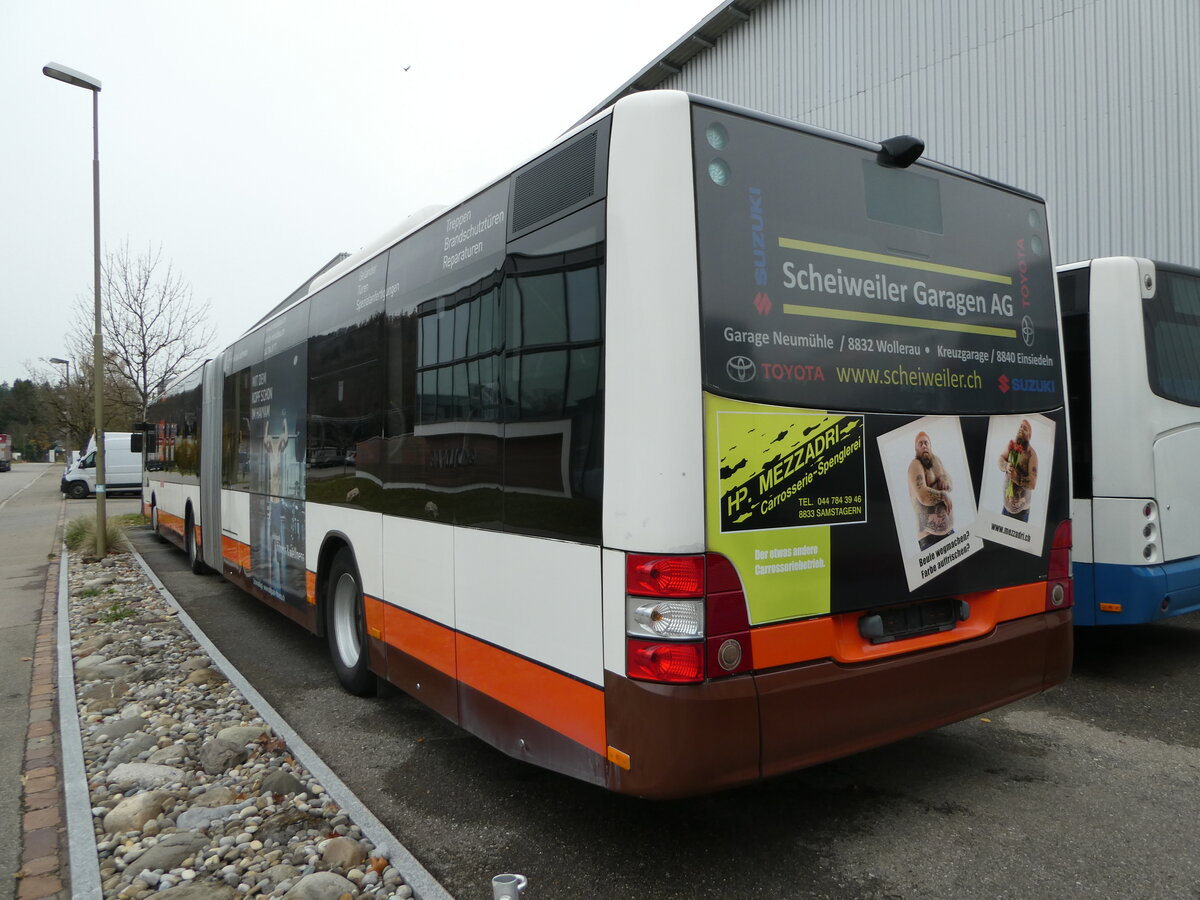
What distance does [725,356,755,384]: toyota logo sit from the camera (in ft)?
9.89

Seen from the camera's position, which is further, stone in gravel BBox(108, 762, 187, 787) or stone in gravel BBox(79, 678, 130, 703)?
stone in gravel BBox(79, 678, 130, 703)

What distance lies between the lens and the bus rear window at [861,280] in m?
3.10

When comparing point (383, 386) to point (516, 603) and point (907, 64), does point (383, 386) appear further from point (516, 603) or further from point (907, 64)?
point (907, 64)

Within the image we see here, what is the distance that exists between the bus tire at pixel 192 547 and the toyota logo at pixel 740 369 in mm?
10182

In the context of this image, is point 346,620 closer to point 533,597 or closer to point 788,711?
point 533,597

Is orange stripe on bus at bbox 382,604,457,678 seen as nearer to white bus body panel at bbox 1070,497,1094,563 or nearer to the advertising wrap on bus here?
the advertising wrap on bus

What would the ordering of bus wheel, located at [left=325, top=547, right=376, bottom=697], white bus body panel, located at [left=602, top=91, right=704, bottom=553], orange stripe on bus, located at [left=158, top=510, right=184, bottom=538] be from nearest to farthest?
white bus body panel, located at [left=602, top=91, right=704, bottom=553]
bus wheel, located at [left=325, top=547, right=376, bottom=697]
orange stripe on bus, located at [left=158, top=510, right=184, bottom=538]

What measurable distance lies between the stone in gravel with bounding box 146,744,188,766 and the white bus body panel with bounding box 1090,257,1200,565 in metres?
5.90

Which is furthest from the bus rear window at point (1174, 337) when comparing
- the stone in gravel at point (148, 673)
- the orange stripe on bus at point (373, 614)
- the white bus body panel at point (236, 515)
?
the white bus body panel at point (236, 515)

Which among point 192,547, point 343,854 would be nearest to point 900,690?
point 343,854

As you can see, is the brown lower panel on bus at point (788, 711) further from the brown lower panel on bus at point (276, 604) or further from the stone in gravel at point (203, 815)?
the brown lower panel on bus at point (276, 604)

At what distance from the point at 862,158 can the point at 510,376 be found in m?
1.75

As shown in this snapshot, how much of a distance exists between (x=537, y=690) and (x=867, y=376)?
6.03 feet

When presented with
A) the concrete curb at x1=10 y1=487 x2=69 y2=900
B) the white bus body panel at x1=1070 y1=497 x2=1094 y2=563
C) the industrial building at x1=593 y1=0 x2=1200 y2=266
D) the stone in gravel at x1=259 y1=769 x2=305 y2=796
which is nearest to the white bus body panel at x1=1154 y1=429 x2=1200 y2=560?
the white bus body panel at x1=1070 y1=497 x2=1094 y2=563
